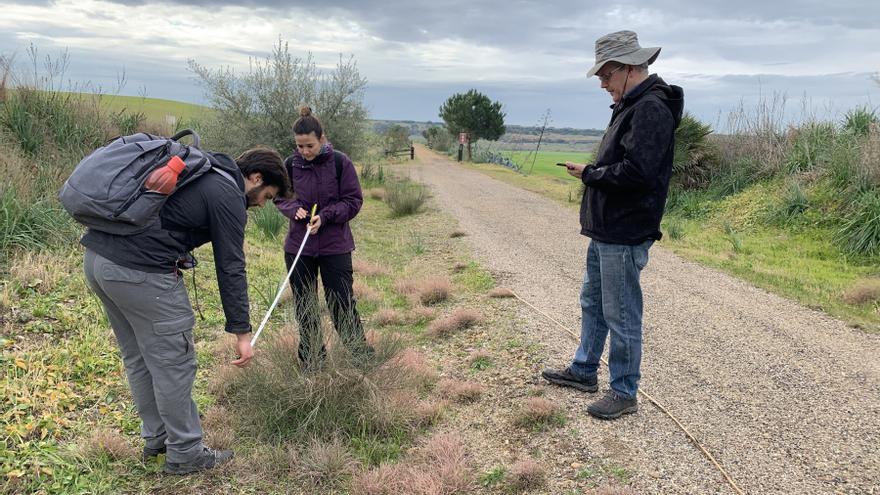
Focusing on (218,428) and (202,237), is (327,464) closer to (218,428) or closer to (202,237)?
(218,428)

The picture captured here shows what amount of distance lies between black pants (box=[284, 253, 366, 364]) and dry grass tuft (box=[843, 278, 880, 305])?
5.49 m

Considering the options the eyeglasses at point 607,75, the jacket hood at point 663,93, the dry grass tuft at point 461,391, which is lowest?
the dry grass tuft at point 461,391

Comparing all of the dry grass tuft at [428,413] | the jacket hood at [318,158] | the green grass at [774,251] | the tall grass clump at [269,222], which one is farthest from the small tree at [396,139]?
the dry grass tuft at [428,413]

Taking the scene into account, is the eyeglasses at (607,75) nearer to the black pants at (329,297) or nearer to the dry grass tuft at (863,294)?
the black pants at (329,297)

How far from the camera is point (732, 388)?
14.3 ft

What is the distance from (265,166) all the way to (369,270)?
16.4 feet

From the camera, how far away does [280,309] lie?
20.7ft

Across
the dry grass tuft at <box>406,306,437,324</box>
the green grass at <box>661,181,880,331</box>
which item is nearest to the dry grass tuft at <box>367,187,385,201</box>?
the green grass at <box>661,181,880,331</box>

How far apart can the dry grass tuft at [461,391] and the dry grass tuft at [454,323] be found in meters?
1.26

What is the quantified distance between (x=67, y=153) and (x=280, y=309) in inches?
165

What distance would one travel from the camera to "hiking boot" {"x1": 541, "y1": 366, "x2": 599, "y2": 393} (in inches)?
166

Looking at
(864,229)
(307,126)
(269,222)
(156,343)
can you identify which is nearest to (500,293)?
(307,126)

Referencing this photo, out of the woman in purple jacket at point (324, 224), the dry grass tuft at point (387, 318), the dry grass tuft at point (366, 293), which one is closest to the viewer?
the woman in purple jacket at point (324, 224)

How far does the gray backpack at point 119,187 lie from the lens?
2.48 m
